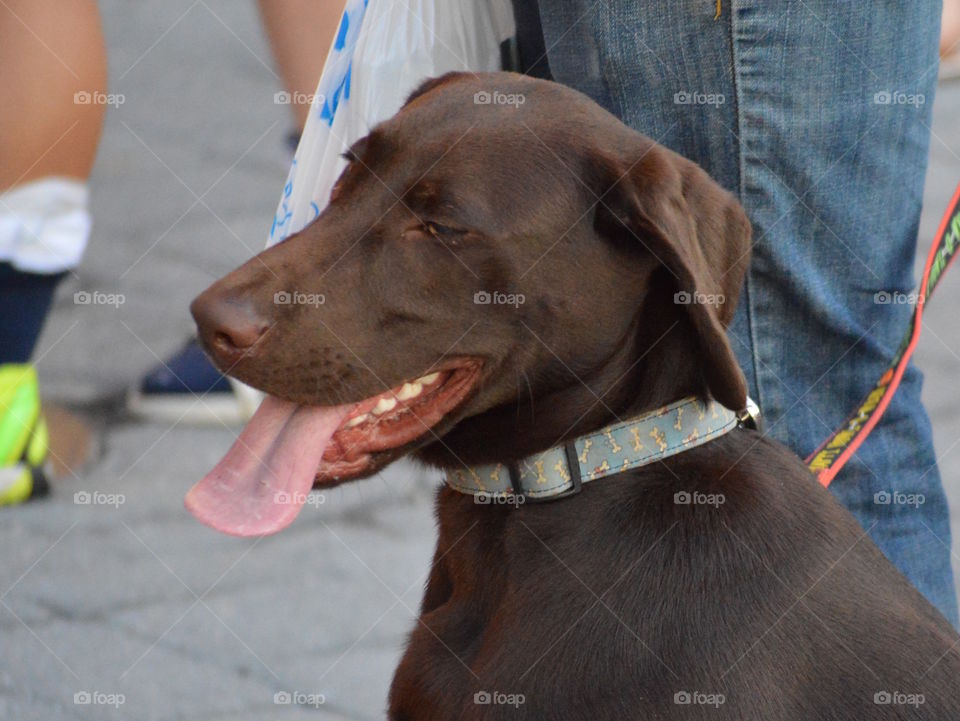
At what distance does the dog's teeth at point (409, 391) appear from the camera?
199 centimetres

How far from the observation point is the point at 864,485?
2605 millimetres

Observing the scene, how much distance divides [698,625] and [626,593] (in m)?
0.12

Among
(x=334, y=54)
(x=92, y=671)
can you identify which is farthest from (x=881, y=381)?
(x=92, y=671)

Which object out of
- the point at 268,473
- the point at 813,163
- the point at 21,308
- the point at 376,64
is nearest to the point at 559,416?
the point at 268,473

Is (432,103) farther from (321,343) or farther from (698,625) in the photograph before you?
(698,625)

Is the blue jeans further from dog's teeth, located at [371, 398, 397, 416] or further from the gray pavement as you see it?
the gray pavement

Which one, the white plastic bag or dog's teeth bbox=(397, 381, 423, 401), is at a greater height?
the white plastic bag

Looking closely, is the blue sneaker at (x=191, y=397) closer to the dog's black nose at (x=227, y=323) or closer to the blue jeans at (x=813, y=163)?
the blue jeans at (x=813, y=163)

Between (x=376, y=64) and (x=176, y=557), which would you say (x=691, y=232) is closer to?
(x=376, y=64)

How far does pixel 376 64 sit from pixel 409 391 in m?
0.86

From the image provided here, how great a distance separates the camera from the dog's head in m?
1.90

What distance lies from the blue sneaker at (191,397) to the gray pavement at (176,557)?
0.05 m

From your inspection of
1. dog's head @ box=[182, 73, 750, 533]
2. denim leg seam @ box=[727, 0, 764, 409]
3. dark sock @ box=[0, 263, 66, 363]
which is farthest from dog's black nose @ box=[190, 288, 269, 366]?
dark sock @ box=[0, 263, 66, 363]

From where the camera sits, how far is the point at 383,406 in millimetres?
1992
